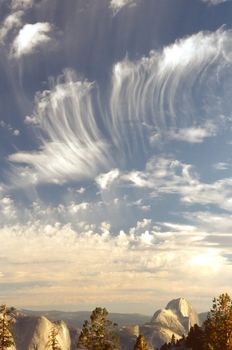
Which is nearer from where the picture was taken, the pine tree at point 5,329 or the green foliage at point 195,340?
the pine tree at point 5,329

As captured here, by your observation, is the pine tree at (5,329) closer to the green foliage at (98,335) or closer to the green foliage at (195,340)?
the green foliage at (98,335)

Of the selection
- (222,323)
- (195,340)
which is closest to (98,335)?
(222,323)

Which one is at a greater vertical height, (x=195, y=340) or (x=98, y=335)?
(x=98, y=335)

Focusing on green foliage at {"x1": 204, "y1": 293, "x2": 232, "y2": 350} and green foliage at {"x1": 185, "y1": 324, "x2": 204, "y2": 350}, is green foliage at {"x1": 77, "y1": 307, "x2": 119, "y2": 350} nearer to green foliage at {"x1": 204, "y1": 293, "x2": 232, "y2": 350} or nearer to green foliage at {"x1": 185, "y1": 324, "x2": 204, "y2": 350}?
green foliage at {"x1": 204, "y1": 293, "x2": 232, "y2": 350}

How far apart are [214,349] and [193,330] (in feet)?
268

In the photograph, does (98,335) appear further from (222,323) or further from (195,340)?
(195,340)

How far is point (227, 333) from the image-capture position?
55438 mm

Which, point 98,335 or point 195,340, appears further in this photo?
point 195,340

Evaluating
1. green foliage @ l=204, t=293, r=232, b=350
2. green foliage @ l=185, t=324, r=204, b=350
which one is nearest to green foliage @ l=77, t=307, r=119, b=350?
green foliage @ l=204, t=293, r=232, b=350

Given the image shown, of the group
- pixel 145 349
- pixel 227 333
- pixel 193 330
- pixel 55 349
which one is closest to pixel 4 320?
pixel 55 349

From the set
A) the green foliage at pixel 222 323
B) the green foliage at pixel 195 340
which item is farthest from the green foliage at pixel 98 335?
the green foliage at pixel 195 340

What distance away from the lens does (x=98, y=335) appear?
56312 mm

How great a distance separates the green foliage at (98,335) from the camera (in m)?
55.4

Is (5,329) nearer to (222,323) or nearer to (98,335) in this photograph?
(98,335)
